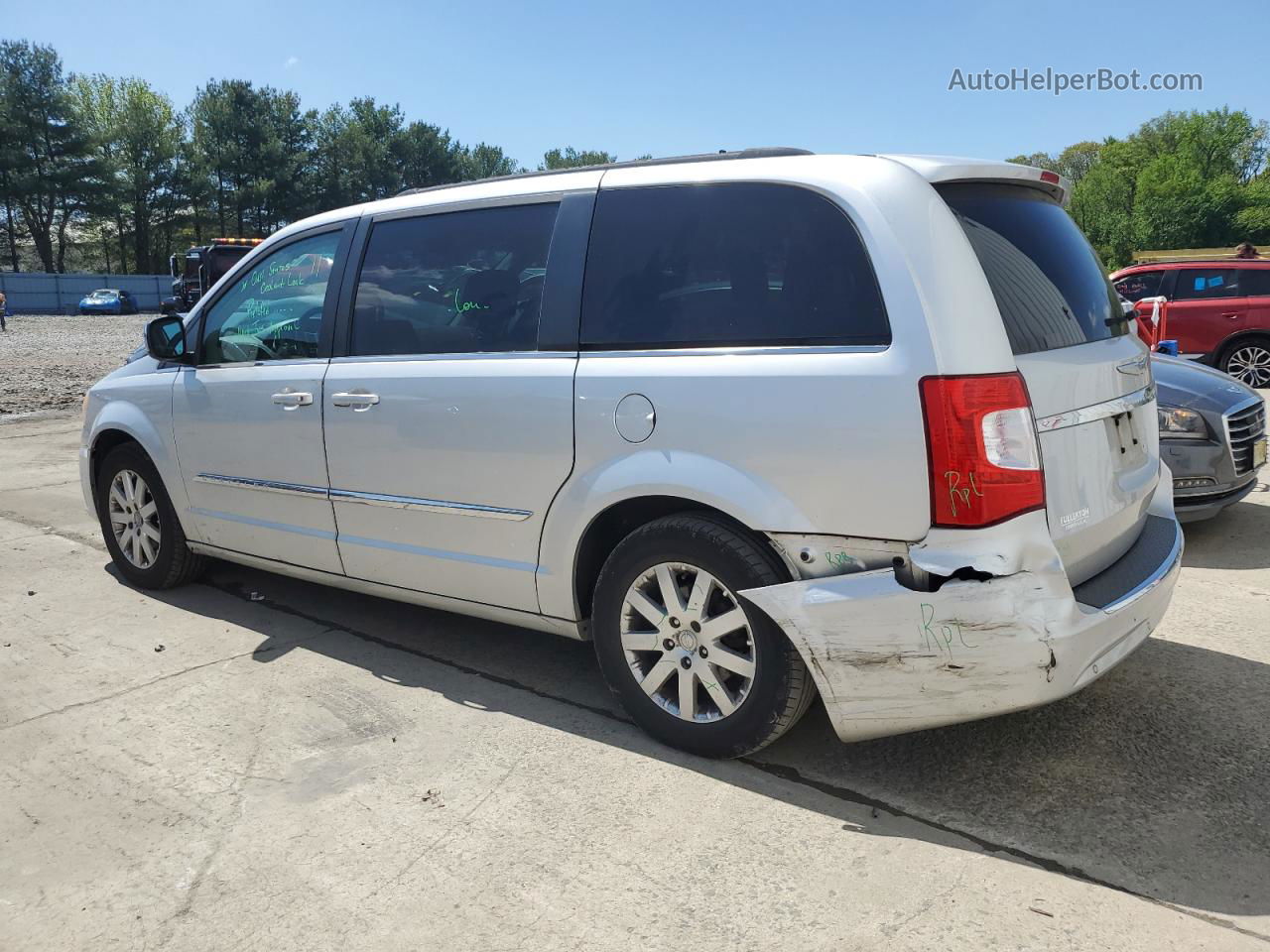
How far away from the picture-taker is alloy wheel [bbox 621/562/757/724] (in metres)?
3.12

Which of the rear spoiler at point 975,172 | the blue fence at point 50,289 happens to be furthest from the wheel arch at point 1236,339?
the blue fence at point 50,289

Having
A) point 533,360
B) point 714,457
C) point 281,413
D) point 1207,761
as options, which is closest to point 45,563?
point 281,413

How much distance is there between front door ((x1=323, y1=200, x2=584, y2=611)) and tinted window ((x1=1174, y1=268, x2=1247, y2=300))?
11838mm

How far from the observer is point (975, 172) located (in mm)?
3049

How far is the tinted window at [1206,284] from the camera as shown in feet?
40.9

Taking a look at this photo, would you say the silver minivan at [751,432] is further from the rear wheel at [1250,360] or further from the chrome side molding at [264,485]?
the rear wheel at [1250,360]

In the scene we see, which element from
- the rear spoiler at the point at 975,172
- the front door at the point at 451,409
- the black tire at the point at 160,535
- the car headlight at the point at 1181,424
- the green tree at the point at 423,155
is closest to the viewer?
the rear spoiler at the point at 975,172

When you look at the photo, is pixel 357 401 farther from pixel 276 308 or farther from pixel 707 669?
pixel 707 669

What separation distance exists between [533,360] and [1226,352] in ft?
40.1

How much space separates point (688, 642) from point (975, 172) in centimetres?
171

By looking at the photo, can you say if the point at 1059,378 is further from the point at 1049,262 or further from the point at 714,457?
the point at 714,457

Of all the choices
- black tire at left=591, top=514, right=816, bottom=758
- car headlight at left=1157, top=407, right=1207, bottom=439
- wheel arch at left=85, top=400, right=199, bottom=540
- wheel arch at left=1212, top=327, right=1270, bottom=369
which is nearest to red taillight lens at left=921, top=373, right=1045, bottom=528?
black tire at left=591, top=514, right=816, bottom=758

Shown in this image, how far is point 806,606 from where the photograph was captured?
2861 millimetres

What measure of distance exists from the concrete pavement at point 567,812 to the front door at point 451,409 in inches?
22.4
